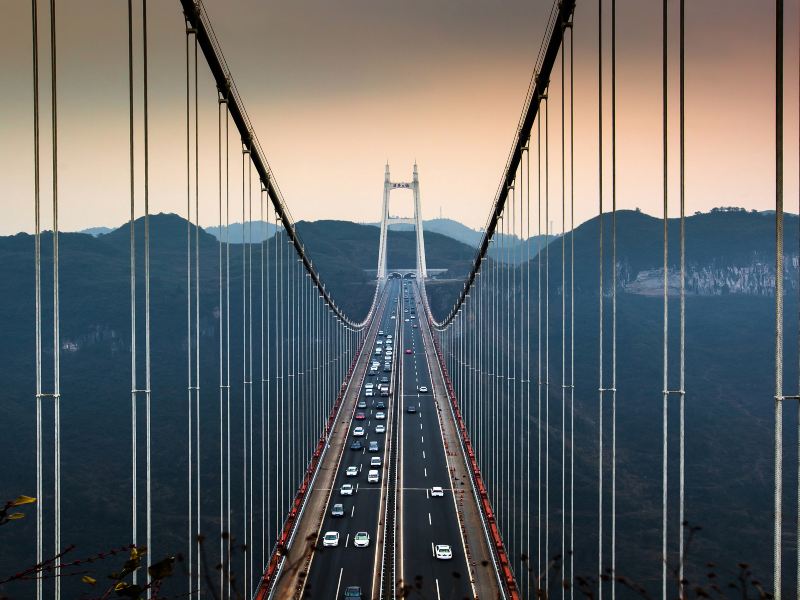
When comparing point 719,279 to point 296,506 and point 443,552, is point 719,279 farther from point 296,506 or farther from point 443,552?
point 443,552

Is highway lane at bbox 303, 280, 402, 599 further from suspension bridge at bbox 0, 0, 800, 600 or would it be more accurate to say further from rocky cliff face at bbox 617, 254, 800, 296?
rocky cliff face at bbox 617, 254, 800, 296

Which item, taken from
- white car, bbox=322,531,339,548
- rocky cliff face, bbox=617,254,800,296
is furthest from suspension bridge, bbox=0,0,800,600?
rocky cliff face, bbox=617,254,800,296

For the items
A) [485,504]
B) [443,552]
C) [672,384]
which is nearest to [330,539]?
[443,552]

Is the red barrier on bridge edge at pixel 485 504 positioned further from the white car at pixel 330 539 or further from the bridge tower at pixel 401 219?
the bridge tower at pixel 401 219

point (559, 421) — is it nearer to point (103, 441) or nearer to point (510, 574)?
point (103, 441)

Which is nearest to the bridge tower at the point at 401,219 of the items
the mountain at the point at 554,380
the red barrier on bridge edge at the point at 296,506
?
the mountain at the point at 554,380

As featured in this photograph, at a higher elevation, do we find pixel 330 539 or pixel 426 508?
pixel 330 539
